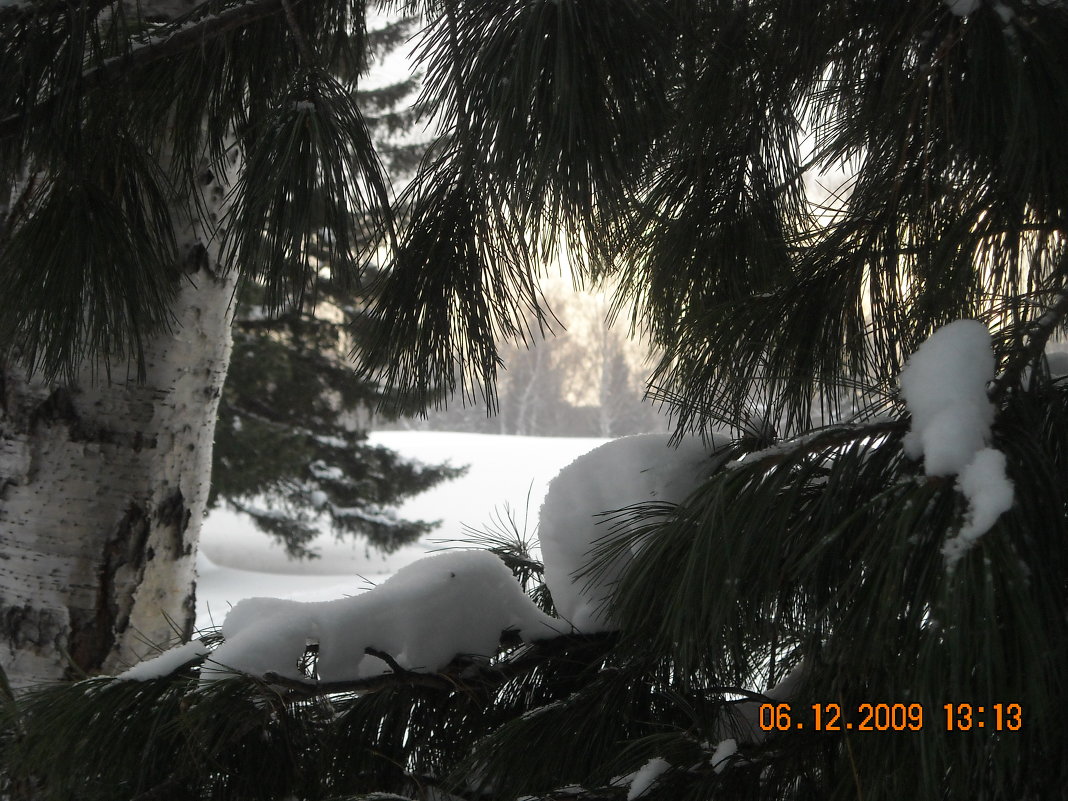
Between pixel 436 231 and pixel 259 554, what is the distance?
7.17m

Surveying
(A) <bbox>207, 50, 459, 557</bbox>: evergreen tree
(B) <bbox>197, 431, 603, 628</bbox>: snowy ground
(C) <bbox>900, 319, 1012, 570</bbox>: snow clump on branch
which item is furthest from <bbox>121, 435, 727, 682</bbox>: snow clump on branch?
(B) <bbox>197, 431, 603, 628</bbox>: snowy ground

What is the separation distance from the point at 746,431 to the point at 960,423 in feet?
1.15

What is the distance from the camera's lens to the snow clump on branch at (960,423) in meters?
0.36

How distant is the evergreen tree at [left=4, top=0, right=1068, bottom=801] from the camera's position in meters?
0.40

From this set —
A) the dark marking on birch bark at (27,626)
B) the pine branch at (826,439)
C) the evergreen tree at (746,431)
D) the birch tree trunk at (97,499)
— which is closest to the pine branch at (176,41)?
the evergreen tree at (746,431)

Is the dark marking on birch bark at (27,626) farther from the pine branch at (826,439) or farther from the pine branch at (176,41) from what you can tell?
the pine branch at (826,439)

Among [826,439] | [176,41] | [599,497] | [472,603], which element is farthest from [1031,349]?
[176,41]

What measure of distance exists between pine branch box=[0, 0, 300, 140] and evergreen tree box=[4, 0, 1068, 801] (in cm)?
19

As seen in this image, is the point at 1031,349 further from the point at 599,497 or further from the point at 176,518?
the point at 176,518

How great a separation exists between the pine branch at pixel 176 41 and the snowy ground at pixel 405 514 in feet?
16.3

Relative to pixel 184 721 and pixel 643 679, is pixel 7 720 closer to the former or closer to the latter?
pixel 184 721

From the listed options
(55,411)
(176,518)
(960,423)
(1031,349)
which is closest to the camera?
(960,423)
